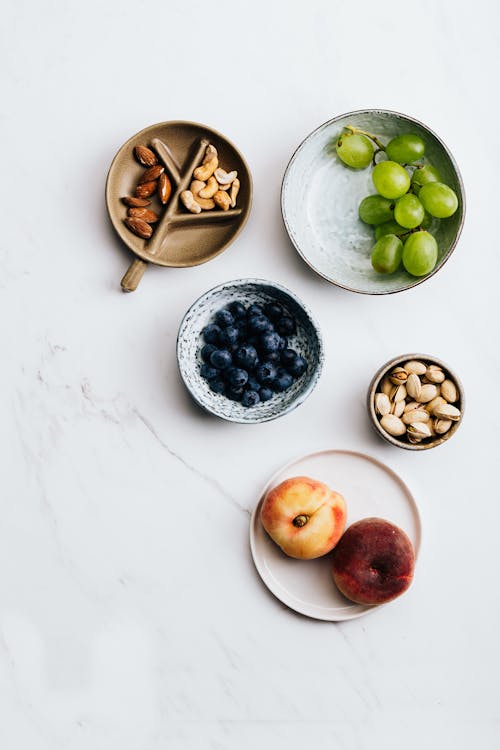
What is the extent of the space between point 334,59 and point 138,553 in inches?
37.8

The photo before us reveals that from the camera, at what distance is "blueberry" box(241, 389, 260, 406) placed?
1.20 metres

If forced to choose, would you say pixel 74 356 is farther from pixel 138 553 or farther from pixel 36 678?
pixel 36 678

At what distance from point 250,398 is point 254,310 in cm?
15

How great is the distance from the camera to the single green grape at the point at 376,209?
124cm

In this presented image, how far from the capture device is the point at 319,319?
1.29 m

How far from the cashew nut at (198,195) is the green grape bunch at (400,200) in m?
0.24

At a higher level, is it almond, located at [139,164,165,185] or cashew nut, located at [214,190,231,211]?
cashew nut, located at [214,190,231,211]

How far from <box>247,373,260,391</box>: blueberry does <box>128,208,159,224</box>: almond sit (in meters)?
0.32

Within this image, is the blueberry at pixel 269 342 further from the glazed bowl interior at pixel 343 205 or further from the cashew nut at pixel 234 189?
the cashew nut at pixel 234 189

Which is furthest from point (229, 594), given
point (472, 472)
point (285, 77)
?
point (285, 77)

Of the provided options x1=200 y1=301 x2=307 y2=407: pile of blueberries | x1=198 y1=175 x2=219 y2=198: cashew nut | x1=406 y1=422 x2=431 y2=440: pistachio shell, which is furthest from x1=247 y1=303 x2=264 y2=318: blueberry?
x1=406 y1=422 x2=431 y2=440: pistachio shell

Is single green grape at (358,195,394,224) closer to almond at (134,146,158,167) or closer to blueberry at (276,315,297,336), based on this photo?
blueberry at (276,315,297,336)

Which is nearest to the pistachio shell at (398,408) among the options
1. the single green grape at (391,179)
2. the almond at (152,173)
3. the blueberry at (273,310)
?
the blueberry at (273,310)

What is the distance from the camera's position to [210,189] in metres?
1.25
